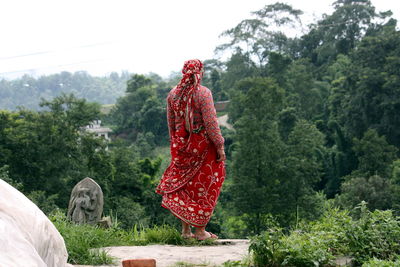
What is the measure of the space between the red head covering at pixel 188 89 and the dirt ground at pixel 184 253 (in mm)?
1215

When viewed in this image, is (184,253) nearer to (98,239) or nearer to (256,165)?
(98,239)

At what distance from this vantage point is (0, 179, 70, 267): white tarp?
7.36ft

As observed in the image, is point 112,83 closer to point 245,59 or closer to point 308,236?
point 245,59

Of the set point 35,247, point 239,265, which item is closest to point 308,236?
point 239,265

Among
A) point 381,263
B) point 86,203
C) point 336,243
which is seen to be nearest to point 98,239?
point 86,203

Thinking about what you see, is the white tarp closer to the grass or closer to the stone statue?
the grass

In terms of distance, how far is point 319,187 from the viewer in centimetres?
3834

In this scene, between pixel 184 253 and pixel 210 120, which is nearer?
pixel 184 253

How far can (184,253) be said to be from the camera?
5.80 metres

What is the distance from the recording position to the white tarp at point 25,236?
224 cm

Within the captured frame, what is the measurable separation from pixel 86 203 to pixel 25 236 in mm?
5574

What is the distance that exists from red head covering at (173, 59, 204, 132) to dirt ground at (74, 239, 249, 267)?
1.22 meters

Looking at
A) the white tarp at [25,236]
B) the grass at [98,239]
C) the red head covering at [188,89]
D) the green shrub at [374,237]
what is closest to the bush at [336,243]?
the green shrub at [374,237]

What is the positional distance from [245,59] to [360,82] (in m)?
17.5
